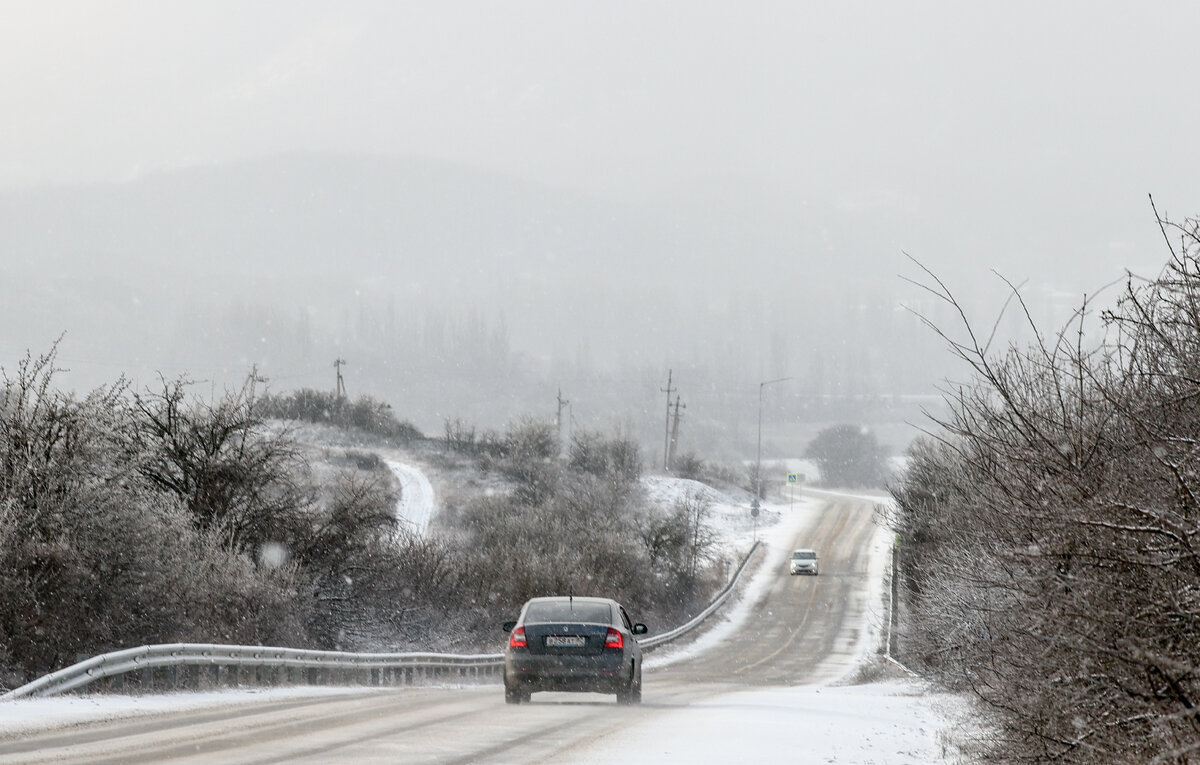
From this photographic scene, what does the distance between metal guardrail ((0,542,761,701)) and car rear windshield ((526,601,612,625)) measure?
458cm

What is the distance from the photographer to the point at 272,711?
15102 millimetres

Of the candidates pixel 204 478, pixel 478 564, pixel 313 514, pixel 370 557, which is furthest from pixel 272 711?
pixel 478 564

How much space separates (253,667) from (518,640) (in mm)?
5016

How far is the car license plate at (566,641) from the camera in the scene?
18.4 metres

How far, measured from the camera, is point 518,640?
18.5 m

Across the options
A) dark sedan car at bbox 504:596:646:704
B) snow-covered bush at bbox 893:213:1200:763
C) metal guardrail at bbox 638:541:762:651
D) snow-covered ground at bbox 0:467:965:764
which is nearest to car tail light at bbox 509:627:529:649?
dark sedan car at bbox 504:596:646:704

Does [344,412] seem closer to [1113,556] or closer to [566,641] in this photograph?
[566,641]

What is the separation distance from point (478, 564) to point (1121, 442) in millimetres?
40970

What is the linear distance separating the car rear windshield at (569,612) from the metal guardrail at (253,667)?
4.58m

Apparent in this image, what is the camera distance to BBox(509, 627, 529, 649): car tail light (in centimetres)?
1845

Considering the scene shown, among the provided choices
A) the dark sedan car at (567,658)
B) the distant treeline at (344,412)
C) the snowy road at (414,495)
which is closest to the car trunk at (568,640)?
the dark sedan car at (567,658)

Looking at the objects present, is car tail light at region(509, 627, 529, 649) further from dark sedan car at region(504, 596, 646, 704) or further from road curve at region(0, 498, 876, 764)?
road curve at region(0, 498, 876, 764)

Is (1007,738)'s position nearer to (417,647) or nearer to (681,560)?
(417,647)

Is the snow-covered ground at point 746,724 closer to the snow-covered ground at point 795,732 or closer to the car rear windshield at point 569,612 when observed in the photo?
the snow-covered ground at point 795,732
